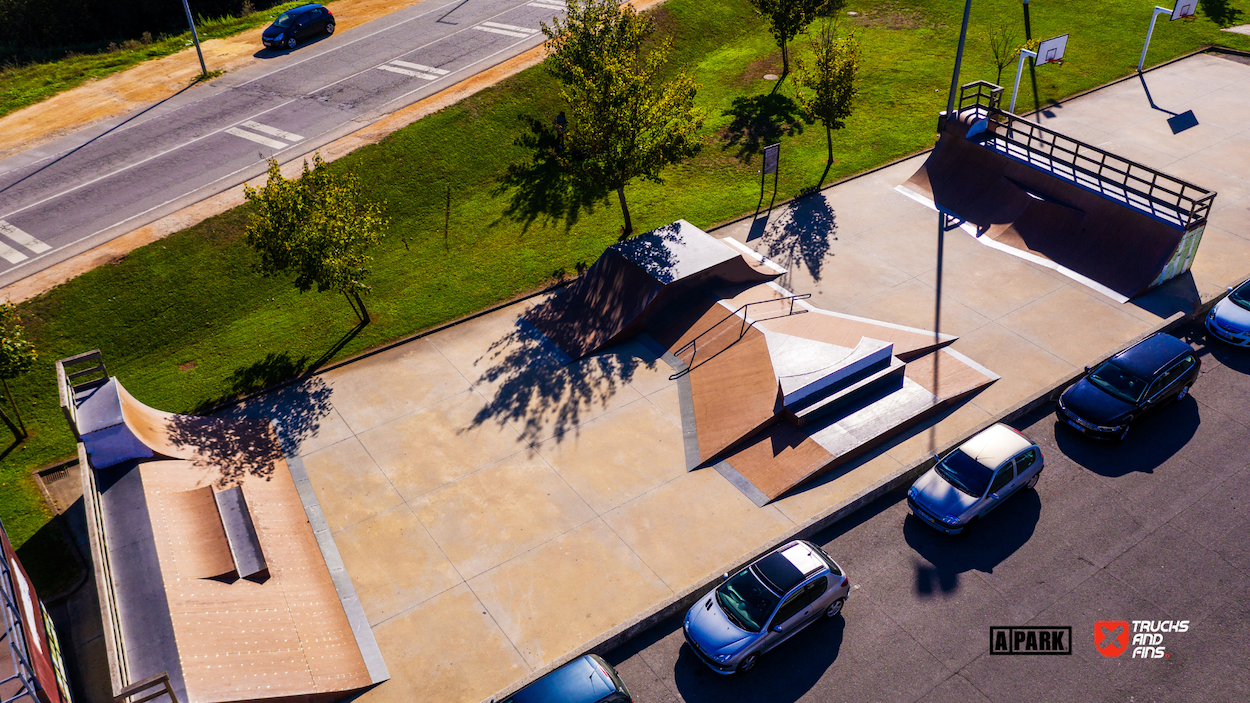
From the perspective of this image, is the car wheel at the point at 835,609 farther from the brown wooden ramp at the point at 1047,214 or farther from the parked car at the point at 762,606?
the brown wooden ramp at the point at 1047,214

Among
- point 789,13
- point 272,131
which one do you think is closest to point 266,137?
point 272,131

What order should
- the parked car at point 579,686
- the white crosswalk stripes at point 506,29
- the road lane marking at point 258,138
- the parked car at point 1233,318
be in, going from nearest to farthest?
1. the parked car at point 579,686
2. the parked car at point 1233,318
3. the road lane marking at point 258,138
4. the white crosswalk stripes at point 506,29

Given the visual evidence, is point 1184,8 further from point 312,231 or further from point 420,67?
point 312,231

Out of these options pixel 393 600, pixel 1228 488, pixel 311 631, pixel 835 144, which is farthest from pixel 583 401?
pixel 835 144

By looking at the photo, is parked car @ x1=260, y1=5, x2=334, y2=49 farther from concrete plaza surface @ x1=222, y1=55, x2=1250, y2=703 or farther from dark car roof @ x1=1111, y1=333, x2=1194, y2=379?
dark car roof @ x1=1111, y1=333, x2=1194, y2=379

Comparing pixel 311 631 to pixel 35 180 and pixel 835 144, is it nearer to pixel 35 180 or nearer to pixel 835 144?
pixel 35 180

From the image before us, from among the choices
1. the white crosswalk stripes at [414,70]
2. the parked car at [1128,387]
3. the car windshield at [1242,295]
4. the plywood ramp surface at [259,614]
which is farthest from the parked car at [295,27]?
the car windshield at [1242,295]
